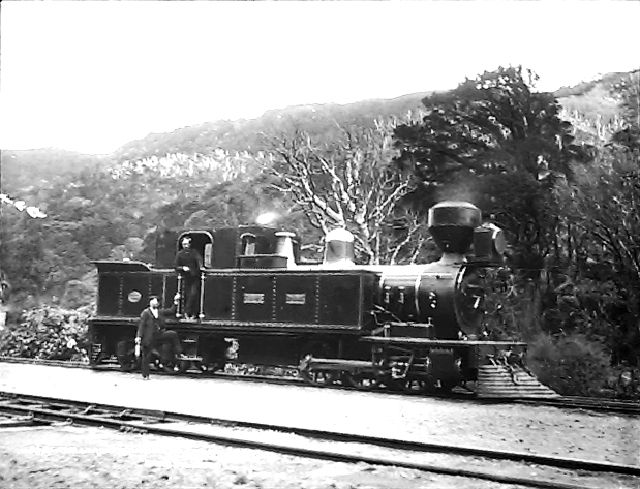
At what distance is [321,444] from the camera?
5.68 meters

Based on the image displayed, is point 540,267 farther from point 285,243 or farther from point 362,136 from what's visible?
point 285,243

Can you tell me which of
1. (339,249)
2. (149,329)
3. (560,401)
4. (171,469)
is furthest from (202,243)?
(171,469)

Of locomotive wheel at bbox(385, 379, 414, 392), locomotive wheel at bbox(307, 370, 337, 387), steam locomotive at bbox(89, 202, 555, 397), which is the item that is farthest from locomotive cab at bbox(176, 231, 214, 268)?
locomotive wheel at bbox(385, 379, 414, 392)

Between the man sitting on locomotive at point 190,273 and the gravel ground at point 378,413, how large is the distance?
1252 millimetres

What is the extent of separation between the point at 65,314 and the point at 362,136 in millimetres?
6554

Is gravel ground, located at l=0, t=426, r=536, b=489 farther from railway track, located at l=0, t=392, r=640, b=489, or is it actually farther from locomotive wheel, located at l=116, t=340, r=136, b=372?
locomotive wheel, located at l=116, t=340, r=136, b=372

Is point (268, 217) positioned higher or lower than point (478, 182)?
lower

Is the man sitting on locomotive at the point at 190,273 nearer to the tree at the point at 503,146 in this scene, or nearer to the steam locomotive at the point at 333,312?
the steam locomotive at the point at 333,312

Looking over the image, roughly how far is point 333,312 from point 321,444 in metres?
4.87

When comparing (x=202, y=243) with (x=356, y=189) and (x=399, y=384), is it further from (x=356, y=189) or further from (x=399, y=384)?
(x=399, y=384)

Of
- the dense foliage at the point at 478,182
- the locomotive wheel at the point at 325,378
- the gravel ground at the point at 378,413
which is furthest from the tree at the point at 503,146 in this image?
the locomotive wheel at the point at 325,378

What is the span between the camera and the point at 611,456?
206 inches

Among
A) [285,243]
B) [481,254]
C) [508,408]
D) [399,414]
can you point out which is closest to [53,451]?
[399,414]

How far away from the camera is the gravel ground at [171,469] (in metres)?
4.02
